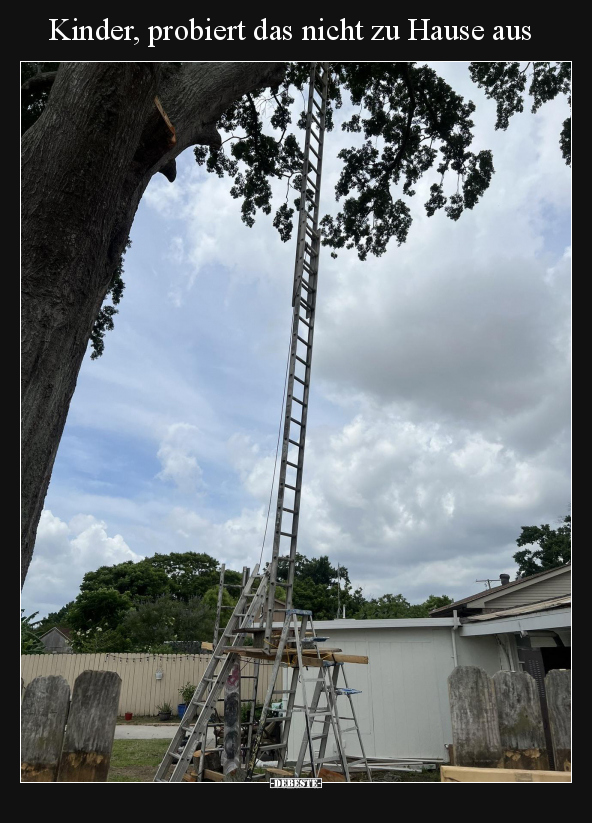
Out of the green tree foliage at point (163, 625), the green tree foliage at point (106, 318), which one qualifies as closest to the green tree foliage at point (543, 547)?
the green tree foliage at point (163, 625)

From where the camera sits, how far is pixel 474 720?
8.55 feet

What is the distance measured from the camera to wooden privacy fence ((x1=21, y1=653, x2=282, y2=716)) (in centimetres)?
1977

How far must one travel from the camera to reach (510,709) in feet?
8.68

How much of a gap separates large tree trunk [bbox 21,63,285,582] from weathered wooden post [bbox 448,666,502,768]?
2166mm

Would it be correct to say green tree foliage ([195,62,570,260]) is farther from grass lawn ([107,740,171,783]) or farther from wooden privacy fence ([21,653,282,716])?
wooden privacy fence ([21,653,282,716])

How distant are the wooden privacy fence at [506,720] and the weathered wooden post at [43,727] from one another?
1.72 meters

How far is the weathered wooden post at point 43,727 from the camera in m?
Result: 2.36

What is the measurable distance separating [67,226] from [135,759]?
38.1 feet

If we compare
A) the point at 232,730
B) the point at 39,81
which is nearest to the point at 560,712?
the point at 232,730

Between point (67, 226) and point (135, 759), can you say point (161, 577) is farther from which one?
point (67, 226)

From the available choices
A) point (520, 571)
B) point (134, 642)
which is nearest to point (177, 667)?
point (134, 642)

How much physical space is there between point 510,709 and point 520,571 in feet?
163

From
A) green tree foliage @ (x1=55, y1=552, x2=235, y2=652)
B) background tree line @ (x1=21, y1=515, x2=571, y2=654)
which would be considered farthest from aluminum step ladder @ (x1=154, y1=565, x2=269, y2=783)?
green tree foliage @ (x1=55, y1=552, x2=235, y2=652)

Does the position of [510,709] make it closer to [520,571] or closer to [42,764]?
[42,764]
